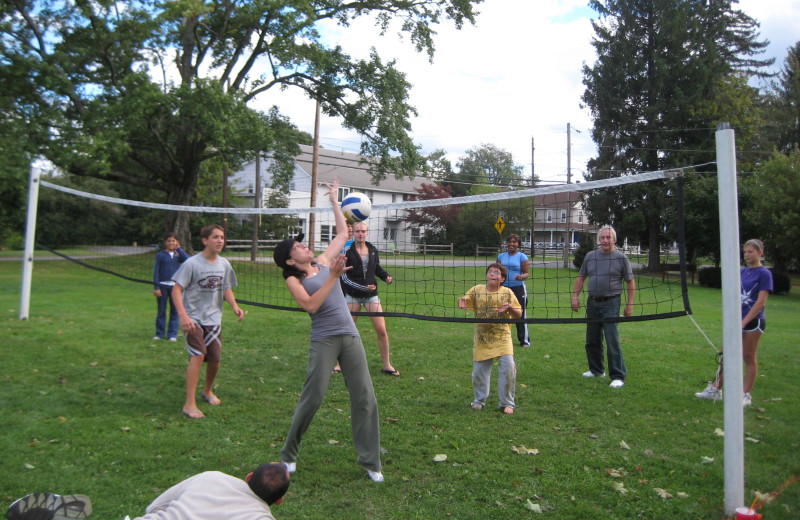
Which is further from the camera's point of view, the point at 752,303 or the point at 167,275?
the point at 167,275

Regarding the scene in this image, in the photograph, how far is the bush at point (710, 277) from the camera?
25.7m

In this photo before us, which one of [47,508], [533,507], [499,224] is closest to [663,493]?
[533,507]

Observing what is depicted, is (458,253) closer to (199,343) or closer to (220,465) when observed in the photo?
(199,343)

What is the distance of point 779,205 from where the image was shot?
22375 millimetres

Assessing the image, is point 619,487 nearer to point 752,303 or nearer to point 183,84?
point 752,303

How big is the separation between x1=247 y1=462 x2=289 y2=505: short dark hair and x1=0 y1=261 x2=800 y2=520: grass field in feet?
3.42

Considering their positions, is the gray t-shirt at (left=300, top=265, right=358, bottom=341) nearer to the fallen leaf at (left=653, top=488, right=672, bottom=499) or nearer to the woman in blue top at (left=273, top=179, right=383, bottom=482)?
the woman in blue top at (left=273, top=179, right=383, bottom=482)

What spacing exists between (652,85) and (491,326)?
1262 inches

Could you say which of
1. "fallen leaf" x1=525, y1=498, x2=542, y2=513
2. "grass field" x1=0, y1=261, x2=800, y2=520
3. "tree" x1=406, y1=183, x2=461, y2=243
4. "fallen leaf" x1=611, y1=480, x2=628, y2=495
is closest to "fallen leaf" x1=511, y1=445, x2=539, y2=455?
"grass field" x1=0, y1=261, x2=800, y2=520

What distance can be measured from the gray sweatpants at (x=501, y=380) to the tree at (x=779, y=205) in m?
20.9

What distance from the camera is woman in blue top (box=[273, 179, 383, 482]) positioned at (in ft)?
13.5

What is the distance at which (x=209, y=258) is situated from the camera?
5777 mm

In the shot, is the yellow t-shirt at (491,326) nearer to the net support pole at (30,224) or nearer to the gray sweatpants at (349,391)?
the gray sweatpants at (349,391)

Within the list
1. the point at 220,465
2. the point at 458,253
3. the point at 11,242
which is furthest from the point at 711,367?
the point at 11,242
